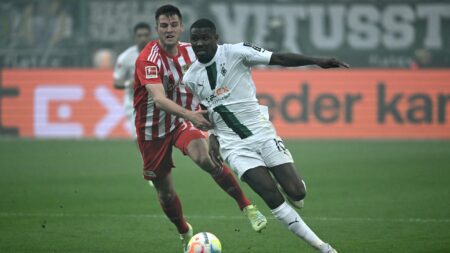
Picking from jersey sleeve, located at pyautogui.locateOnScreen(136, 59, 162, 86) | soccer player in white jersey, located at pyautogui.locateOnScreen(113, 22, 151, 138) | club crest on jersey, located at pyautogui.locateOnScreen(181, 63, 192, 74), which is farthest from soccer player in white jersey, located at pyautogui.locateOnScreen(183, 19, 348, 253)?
soccer player in white jersey, located at pyautogui.locateOnScreen(113, 22, 151, 138)

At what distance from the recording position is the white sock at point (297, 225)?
8445 mm

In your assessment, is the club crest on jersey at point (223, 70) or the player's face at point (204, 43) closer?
the player's face at point (204, 43)

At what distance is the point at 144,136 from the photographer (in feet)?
32.4

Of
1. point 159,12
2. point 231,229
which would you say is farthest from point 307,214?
point 159,12

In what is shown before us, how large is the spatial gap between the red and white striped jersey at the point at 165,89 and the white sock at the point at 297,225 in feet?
5.97

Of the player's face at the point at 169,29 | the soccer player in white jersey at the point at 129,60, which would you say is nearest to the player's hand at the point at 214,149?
the player's face at the point at 169,29

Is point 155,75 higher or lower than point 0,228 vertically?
higher

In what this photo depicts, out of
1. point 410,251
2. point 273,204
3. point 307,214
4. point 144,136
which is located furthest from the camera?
point 307,214

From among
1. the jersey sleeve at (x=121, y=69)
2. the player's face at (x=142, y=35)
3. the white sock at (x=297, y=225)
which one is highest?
the player's face at (x=142, y=35)

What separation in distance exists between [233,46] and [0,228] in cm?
370

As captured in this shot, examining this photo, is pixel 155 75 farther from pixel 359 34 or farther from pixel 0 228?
pixel 359 34

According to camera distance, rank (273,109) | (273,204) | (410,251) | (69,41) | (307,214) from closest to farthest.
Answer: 1. (273,204)
2. (410,251)
3. (307,214)
4. (273,109)
5. (69,41)

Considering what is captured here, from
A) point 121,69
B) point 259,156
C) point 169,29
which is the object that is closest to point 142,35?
point 121,69

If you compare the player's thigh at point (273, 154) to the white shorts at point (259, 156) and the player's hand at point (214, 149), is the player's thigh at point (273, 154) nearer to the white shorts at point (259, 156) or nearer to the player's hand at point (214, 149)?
the white shorts at point (259, 156)
